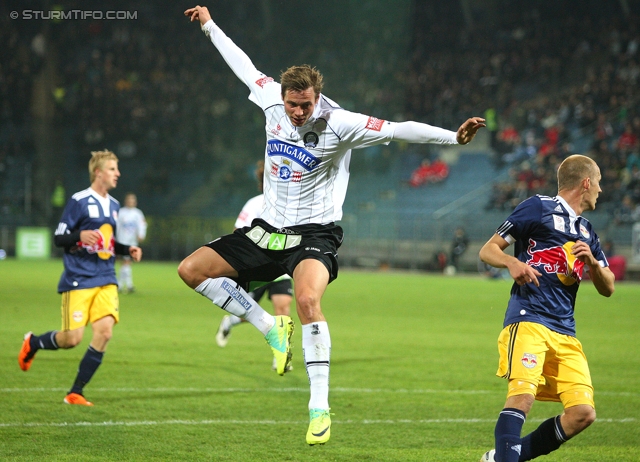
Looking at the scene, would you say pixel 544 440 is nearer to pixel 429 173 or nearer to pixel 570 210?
pixel 570 210

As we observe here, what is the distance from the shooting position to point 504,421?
16.2ft

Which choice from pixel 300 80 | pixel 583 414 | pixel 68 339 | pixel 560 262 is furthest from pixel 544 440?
pixel 68 339

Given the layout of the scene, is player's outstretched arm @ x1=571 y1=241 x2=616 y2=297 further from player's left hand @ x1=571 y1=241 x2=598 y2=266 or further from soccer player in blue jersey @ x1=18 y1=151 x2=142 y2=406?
soccer player in blue jersey @ x1=18 y1=151 x2=142 y2=406

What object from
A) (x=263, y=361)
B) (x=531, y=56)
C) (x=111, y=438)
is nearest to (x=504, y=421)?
(x=111, y=438)

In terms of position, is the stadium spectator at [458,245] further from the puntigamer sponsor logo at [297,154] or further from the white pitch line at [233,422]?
the puntigamer sponsor logo at [297,154]

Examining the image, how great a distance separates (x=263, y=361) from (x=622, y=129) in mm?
22580

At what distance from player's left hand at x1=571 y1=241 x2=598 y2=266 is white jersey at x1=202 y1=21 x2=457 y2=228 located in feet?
4.29

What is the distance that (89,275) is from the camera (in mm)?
7910

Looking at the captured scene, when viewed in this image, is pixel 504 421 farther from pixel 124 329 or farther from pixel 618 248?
pixel 618 248

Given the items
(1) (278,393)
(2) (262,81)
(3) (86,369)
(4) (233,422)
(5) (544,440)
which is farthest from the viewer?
(1) (278,393)

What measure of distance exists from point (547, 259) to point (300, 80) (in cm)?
193

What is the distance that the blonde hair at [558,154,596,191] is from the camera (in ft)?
17.3

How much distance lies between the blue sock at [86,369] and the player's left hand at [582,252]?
461cm

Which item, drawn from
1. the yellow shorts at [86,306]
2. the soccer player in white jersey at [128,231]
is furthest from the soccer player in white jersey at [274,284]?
the soccer player in white jersey at [128,231]
